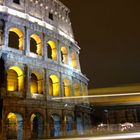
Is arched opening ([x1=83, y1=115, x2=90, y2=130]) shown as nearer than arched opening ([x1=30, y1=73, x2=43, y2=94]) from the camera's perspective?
No

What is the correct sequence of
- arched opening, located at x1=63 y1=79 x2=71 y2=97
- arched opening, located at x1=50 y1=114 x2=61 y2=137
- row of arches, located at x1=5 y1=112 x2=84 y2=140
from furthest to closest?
arched opening, located at x1=63 y1=79 x2=71 y2=97, arched opening, located at x1=50 y1=114 x2=61 y2=137, row of arches, located at x1=5 y1=112 x2=84 y2=140

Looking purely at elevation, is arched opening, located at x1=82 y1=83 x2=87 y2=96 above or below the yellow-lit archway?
below

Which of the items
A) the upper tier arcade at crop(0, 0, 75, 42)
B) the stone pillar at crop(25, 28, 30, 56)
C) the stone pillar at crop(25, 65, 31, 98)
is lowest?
the stone pillar at crop(25, 65, 31, 98)

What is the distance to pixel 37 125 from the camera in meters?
20.9

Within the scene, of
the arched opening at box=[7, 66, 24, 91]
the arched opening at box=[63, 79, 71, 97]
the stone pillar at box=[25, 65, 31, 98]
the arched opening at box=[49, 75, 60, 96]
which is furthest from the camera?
the arched opening at box=[63, 79, 71, 97]

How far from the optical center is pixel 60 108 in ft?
73.3

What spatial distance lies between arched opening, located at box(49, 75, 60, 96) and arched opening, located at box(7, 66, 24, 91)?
11.3 ft

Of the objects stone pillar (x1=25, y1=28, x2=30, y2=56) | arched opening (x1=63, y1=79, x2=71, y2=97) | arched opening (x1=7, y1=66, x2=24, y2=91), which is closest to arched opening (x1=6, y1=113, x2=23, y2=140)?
arched opening (x1=7, y1=66, x2=24, y2=91)

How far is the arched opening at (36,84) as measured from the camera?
841 inches

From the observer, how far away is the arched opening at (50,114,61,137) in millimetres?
21109

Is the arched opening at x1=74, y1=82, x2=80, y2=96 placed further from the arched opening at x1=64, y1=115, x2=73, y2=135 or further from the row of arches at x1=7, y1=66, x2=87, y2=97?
the arched opening at x1=64, y1=115, x2=73, y2=135

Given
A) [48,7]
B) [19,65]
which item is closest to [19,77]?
[19,65]

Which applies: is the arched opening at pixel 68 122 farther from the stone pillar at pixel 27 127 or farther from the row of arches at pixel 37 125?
the stone pillar at pixel 27 127

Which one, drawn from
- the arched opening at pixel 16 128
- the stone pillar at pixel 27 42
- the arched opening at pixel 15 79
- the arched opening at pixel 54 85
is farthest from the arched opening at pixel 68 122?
the stone pillar at pixel 27 42
